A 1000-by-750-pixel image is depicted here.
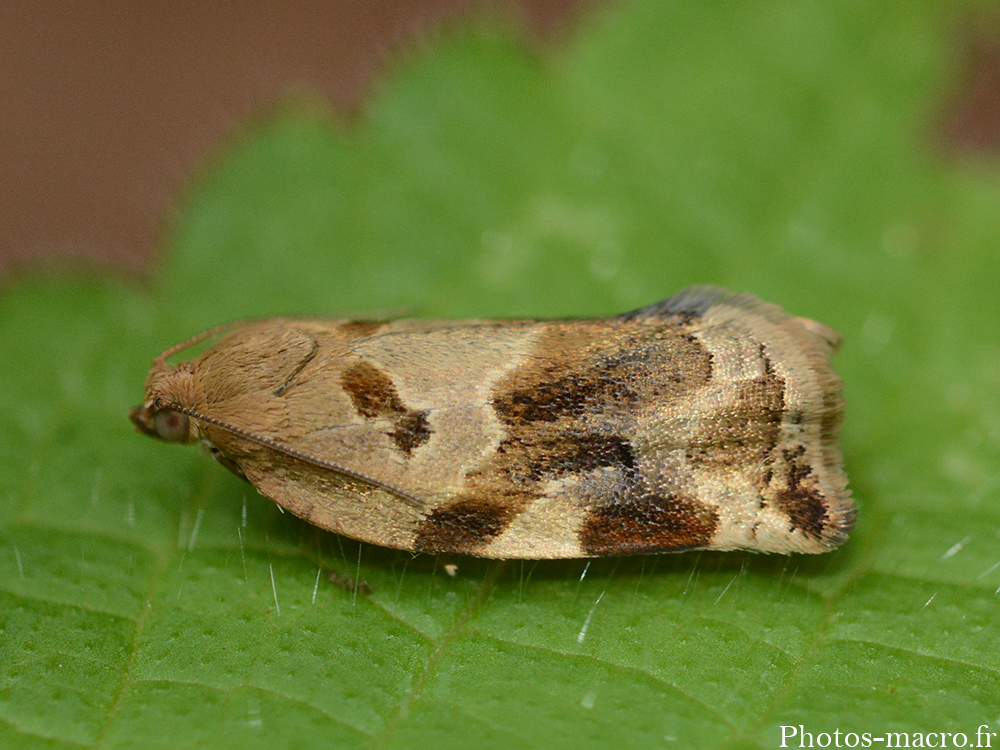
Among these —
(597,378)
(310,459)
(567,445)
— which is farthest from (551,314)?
(310,459)

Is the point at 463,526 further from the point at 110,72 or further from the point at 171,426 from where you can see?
the point at 110,72

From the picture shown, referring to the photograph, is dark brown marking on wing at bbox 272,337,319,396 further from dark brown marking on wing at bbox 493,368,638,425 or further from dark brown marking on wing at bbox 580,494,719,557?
dark brown marking on wing at bbox 580,494,719,557

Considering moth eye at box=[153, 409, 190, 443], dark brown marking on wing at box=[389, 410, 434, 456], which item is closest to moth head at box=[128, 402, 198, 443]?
moth eye at box=[153, 409, 190, 443]

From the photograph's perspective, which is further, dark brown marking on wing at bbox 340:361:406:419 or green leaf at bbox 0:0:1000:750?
dark brown marking on wing at bbox 340:361:406:419

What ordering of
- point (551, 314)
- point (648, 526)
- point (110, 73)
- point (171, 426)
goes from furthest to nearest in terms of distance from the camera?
1. point (110, 73)
2. point (551, 314)
3. point (171, 426)
4. point (648, 526)

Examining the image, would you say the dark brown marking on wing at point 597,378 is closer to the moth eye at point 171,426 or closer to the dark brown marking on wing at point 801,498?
the dark brown marking on wing at point 801,498

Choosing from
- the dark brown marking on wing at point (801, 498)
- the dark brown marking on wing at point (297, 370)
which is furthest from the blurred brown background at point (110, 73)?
the dark brown marking on wing at point (801, 498)

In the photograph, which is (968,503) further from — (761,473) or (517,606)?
(517,606)
